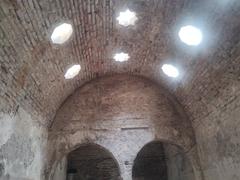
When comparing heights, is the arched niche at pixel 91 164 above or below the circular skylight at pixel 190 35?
below

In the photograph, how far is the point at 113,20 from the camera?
16.1ft

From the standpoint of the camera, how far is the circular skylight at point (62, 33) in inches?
180

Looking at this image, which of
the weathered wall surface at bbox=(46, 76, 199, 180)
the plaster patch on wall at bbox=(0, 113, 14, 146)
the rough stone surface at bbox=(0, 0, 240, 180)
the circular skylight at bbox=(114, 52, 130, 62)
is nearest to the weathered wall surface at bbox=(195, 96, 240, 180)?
the rough stone surface at bbox=(0, 0, 240, 180)

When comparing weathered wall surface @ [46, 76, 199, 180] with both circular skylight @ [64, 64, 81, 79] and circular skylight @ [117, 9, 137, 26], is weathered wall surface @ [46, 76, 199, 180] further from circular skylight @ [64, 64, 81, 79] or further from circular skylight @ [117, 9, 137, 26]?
circular skylight @ [117, 9, 137, 26]

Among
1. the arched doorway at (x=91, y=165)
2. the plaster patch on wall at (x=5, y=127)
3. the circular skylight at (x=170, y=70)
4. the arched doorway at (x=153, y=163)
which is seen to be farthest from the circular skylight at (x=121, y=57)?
the arched doorway at (x=91, y=165)

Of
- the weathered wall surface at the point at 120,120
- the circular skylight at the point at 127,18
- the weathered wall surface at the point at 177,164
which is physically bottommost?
the weathered wall surface at the point at 177,164

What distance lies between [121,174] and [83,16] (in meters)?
4.10

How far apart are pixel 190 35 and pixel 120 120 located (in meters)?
3.10

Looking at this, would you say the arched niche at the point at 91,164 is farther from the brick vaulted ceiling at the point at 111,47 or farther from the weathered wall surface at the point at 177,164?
the brick vaulted ceiling at the point at 111,47

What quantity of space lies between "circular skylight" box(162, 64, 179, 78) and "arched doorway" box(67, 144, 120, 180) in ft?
16.5

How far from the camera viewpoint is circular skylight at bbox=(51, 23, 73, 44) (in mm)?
4570

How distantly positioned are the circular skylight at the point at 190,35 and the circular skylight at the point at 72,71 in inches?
103

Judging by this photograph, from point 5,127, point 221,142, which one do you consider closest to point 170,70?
point 221,142

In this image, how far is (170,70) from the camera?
638cm
